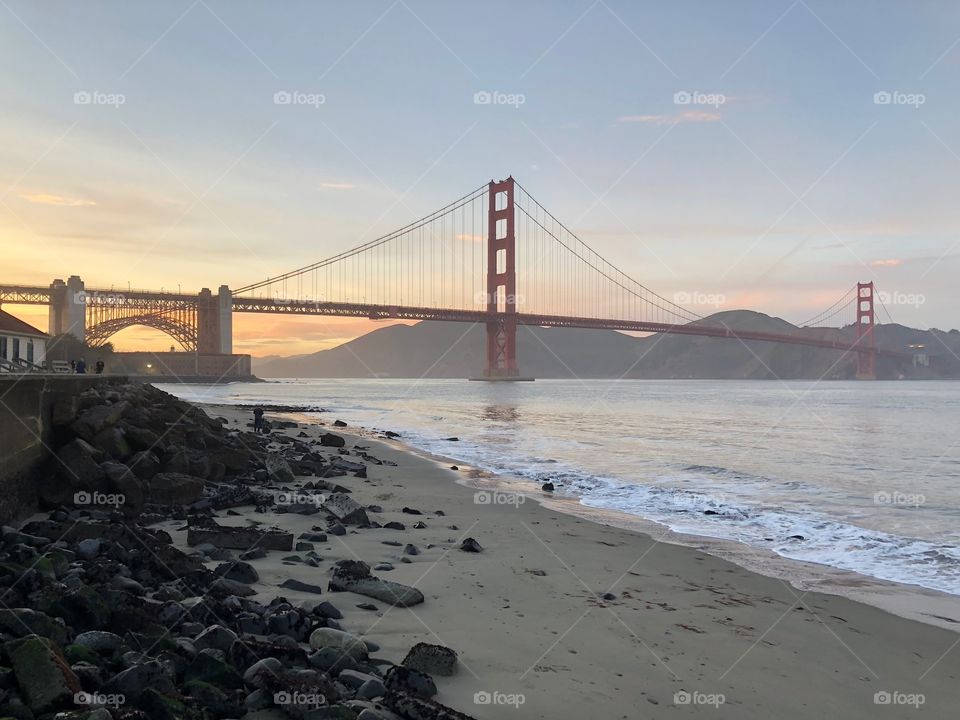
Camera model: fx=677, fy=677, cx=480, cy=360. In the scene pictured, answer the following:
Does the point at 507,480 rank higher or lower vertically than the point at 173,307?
lower

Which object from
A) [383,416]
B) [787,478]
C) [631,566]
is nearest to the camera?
[631,566]

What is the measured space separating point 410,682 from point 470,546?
127 inches

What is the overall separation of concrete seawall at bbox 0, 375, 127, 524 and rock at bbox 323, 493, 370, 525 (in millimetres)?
2833

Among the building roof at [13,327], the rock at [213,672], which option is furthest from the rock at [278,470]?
the building roof at [13,327]

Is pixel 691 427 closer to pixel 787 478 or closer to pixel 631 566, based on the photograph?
pixel 787 478

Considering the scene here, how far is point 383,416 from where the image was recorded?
3262cm

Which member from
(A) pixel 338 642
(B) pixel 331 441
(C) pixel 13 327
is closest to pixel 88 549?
(A) pixel 338 642

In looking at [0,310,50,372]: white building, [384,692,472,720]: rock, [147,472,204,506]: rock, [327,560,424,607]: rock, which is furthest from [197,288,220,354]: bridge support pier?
[384,692,472,720]: rock

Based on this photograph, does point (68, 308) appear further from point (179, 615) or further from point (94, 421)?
point (179, 615)

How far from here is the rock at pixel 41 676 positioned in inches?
96.3

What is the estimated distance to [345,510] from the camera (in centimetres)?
749

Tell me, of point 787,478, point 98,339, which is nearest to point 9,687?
point 787,478

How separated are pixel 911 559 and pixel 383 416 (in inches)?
1069

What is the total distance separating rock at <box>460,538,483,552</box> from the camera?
6.38m
